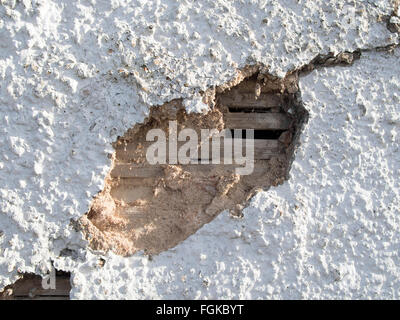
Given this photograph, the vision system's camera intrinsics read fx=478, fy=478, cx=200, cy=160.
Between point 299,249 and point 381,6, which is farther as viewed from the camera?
point 381,6

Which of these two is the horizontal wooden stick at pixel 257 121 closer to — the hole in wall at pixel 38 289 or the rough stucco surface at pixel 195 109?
the rough stucco surface at pixel 195 109

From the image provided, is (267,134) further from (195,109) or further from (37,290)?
(37,290)

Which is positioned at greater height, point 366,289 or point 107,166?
point 107,166

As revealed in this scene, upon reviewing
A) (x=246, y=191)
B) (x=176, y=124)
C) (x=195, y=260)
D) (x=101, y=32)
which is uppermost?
(x=101, y=32)

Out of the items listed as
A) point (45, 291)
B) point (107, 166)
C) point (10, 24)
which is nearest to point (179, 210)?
point (107, 166)

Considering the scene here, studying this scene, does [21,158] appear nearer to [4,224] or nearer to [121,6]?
[4,224]

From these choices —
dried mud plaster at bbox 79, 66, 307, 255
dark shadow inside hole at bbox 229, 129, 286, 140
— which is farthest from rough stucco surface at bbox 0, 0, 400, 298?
dark shadow inside hole at bbox 229, 129, 286, 140

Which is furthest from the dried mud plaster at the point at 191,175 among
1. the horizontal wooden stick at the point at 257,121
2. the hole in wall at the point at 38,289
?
the hole in wall at the point at 38,289
